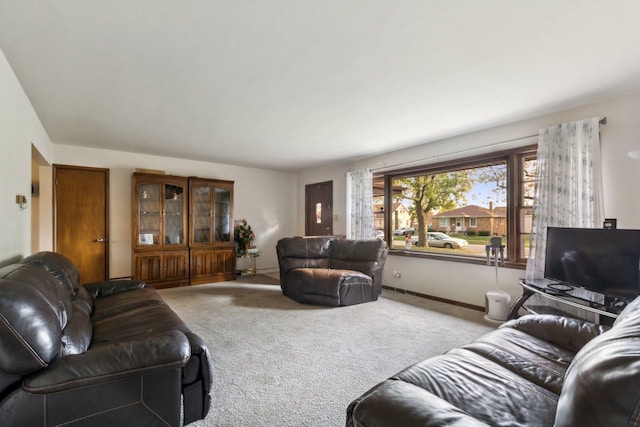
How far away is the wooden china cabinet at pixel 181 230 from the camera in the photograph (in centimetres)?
502

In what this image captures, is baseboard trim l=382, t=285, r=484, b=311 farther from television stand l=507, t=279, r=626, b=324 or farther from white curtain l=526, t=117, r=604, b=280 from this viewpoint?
white curtain l=526, t=117, r=604, b=280

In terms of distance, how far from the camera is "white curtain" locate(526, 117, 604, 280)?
288 cm

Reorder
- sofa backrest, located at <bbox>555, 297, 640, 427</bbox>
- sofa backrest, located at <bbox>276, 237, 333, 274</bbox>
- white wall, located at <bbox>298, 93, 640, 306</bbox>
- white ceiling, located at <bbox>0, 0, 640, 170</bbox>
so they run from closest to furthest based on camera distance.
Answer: sofa backrest, located at <bbox>555, 297, 640, 427</bbox>, white ceiling, located at <bbox>0, 0, 640, 170</bbox>, white wall, located at <bbox>298, 93, 640, 306</bbox>, sofa backrest, located at <bbox>276, 237, 333, 274</bbox>

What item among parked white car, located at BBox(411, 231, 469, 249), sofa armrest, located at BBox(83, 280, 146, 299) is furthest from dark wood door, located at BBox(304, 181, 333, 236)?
sofa armrest, located at BBox(83, 280, 146, 299)

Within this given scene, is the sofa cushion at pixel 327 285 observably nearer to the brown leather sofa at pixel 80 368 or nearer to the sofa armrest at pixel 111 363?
the brown leather sofa at pixel 80 368

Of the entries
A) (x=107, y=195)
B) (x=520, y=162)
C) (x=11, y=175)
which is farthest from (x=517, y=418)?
(x=107, y=195)

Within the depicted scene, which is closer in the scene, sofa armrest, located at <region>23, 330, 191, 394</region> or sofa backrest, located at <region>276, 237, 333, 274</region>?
sofa armrest, located at <region>23, 330, 191, 394</region>

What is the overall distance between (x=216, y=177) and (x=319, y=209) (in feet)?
7.40

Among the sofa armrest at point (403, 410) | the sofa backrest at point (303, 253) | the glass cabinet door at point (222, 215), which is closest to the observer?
the sofa armrest at point (403, 410)

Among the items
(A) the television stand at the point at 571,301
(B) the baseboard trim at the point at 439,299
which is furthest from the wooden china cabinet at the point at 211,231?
(A) the television stand at the point at 571,301

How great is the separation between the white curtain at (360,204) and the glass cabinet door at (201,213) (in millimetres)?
2671

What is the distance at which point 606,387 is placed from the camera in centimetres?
70

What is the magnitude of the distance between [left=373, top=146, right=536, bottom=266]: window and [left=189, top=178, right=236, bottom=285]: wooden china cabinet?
2945mm

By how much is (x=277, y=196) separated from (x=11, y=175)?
4908 millimetres
